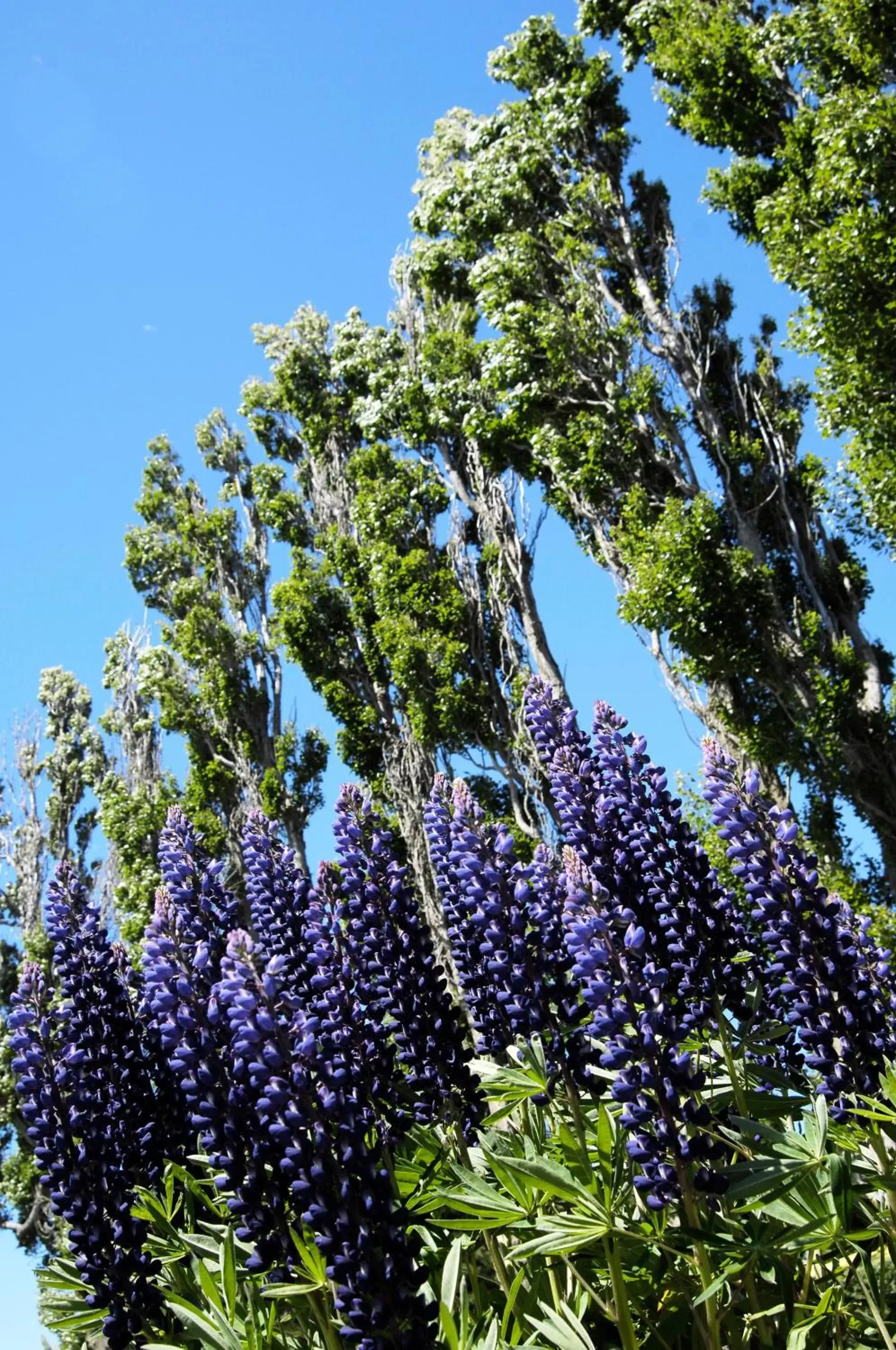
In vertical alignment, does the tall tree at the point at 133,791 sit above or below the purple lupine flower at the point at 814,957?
above

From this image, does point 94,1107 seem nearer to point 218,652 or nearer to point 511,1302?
point 511,1302

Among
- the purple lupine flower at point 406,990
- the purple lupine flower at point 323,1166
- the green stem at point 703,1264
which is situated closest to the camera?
the purple lupine flower at point 323,1166

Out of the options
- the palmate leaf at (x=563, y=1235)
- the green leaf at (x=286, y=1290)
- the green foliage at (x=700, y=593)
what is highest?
the green foliage at (x=700, y=593)

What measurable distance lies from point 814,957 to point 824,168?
12.0 m

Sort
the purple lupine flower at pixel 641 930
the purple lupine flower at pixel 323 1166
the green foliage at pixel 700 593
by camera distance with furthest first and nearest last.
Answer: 1. the green foliage at pixel 700 593
2. the purple lupine flower at pixel 641 930
3. the purple lupine flower at pixel 323 1166

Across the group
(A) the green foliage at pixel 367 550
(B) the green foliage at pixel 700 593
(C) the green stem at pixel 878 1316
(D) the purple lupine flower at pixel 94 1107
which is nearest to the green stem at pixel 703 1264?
(C) the green stem at pixel 878 1316

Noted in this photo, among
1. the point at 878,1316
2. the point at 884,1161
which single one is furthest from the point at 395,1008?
the point at 878,1316

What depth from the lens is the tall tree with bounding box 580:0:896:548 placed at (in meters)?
12.4

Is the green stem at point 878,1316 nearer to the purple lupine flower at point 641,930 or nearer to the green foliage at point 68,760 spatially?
the purple lupine flower at point 641,930

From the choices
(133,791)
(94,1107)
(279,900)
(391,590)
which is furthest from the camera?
(133,791)

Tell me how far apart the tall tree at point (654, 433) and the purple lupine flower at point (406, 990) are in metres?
10.8

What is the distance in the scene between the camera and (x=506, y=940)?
4.24 metres

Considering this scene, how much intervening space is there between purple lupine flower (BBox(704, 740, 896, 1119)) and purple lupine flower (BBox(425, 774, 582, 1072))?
2.70ft

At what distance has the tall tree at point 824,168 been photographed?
12.4m
